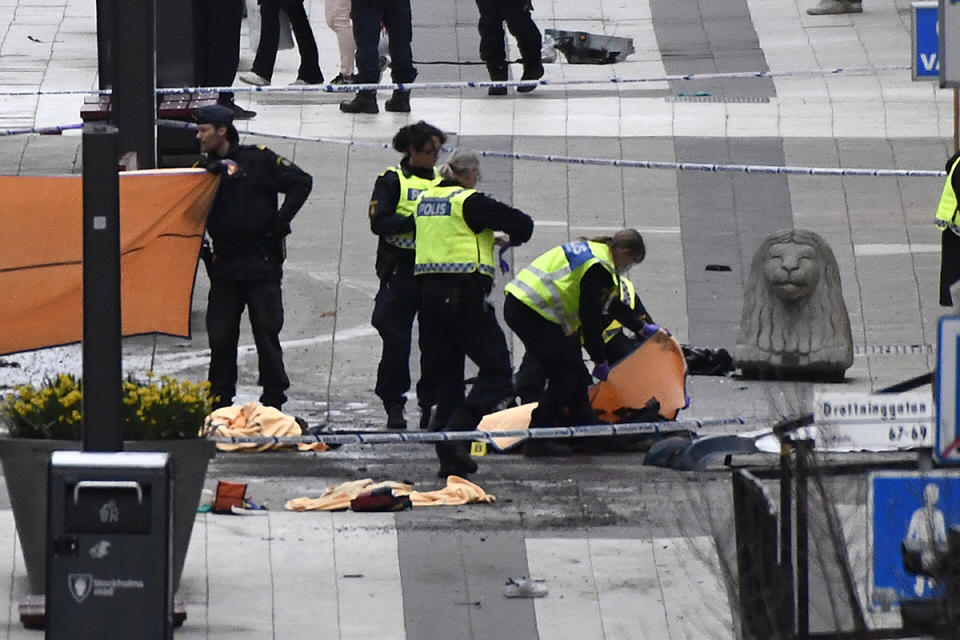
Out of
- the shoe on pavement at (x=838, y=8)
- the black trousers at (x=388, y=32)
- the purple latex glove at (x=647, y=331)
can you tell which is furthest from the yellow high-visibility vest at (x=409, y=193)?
the shoe on pavement at (x=838, y=8)

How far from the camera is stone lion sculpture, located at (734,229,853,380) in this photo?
12.5 m

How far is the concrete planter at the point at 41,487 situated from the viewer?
800cm

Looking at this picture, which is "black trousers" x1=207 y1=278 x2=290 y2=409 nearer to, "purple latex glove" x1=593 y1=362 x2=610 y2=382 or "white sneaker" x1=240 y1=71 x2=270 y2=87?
"purple latex glove" x1=593 y1=362 x2=610 y2=382

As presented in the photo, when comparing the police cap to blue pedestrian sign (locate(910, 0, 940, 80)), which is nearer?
the police cap

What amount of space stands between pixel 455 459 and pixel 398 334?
4.38 ft

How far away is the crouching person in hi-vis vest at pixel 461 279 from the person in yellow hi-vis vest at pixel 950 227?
283 cm

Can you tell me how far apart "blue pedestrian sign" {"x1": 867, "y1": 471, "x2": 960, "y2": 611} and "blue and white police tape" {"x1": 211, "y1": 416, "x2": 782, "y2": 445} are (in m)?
4.41

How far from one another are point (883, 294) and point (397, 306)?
13.6 ft

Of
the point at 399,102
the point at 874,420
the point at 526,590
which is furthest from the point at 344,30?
the point at 874,420

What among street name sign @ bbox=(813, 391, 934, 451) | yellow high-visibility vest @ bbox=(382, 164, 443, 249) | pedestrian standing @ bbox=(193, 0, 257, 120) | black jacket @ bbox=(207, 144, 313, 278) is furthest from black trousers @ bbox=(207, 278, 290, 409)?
street name sign @ bbox=(813, 391, 934, 451)

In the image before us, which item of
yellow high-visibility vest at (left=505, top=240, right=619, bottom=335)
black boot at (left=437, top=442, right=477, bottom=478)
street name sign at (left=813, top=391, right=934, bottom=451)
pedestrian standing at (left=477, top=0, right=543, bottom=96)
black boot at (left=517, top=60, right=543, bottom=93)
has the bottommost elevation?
black boot at (left=437, top=442, right=477, bottom=478)

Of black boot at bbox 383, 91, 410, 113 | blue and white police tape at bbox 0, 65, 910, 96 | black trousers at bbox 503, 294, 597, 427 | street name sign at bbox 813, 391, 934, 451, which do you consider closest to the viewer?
street name sign at bbox 813, 391, 934, 451

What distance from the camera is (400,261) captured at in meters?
11.3

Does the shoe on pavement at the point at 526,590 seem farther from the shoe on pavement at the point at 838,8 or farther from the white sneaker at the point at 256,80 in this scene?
the shoe on pavement at the point at 838,8
